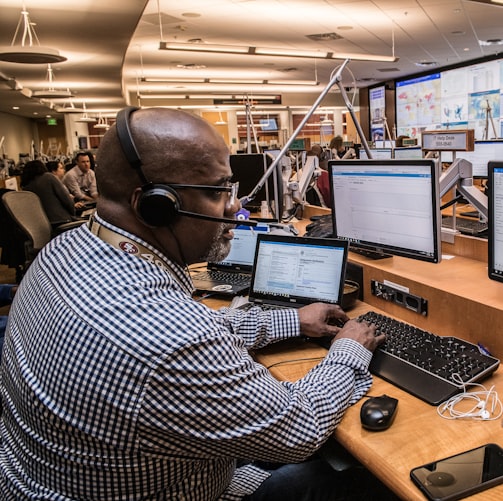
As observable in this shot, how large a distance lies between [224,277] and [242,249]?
0.15m

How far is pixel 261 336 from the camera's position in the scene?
1.51m

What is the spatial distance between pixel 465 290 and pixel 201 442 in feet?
3.16

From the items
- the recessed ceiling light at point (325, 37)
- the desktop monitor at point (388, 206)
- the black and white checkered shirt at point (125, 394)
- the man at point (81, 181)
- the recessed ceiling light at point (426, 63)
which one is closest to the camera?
the black and white checkered shirt at point (125, 394)

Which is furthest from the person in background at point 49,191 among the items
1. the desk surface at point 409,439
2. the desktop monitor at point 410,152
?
the desk surface at point 409,439

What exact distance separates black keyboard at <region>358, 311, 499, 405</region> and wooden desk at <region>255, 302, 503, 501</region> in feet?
0.10

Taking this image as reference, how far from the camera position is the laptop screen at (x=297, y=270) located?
1.66m

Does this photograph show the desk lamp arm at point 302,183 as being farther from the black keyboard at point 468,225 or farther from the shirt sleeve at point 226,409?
the shirt sleeve at point 226,409

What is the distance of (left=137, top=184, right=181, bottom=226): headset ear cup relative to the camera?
95cm

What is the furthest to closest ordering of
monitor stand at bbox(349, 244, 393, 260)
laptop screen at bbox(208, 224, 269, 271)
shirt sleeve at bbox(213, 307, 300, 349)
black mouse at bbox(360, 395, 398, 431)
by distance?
laptop screen at bbox(208, 224, 269, 271), monitor stand at bbox(349, 244, 393, 260), shirt sleeve at bbox(213, 307, 300, 349), black mouse at bbox(360, 395, 398, 431)

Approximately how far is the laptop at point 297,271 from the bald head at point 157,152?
0.75 metres

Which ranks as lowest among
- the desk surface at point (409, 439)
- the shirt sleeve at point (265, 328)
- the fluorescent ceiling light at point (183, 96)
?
the desk surface at point (409, 439)

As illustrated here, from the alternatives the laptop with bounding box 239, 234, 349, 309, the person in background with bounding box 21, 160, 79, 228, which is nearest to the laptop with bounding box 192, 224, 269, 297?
the laptop with bounding box 239, 234, 349, 309

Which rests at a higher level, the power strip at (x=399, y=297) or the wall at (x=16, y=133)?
the wall at (x=16, y=133)

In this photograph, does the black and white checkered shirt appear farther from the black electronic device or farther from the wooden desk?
the black electronic device
